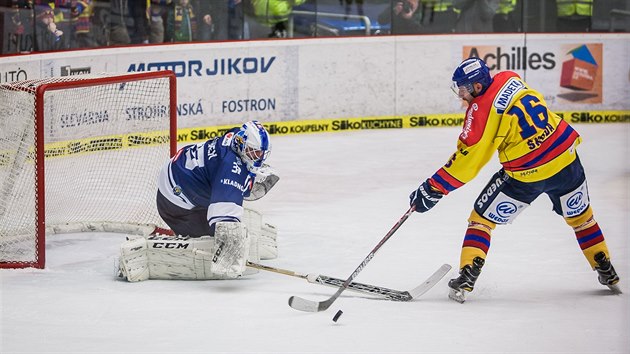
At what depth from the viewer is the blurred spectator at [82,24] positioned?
385 inches

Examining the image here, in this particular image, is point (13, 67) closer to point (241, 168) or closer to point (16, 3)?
point (16, 3)

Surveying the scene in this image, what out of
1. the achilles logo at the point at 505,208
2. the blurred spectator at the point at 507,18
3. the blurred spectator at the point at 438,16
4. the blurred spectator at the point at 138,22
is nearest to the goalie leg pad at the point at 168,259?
the achilles logo at the point at 505,208

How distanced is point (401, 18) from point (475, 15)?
78cm

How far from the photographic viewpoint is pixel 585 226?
5.79 meters

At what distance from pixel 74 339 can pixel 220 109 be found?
5747 millimetres

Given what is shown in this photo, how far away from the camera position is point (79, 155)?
7.94 metres

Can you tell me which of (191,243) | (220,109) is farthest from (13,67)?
(191,243)

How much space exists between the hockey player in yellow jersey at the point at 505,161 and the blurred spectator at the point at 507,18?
6.21 metres

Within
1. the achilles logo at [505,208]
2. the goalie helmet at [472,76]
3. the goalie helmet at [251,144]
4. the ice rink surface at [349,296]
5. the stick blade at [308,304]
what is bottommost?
the ice rink surface at [349,296]

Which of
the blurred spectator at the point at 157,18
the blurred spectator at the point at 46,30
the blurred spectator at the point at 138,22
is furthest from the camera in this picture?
the blurred spectator at the point at 157,18

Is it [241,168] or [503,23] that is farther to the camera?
[503,23]

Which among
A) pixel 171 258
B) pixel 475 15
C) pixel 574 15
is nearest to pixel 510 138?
pixel 171 258

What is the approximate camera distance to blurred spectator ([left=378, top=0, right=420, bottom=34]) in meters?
11.5

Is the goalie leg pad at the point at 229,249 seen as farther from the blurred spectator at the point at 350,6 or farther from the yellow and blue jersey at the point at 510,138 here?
the blurred spectator at the point at 350,6
